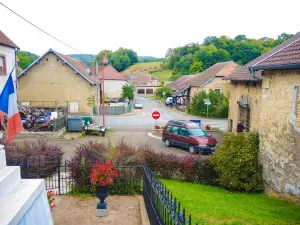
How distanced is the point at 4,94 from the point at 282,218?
27.9 feet

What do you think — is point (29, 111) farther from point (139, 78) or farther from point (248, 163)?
point (139, 78)

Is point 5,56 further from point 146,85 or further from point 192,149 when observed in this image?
point 146,85

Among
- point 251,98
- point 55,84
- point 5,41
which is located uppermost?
point 5,41

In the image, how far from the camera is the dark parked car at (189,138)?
17.7 meters

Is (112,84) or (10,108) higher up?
(112,84)

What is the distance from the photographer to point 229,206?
9.38 metres

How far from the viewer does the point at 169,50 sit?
178500 mm

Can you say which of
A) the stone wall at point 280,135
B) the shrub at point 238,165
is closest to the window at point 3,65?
the shrub at point 238,165

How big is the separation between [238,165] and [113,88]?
1941 inches

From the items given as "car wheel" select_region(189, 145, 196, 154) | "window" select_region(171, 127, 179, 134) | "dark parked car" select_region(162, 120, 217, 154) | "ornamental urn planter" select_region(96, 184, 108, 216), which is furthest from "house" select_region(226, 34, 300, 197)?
"window" select_region(171, 127, 179, 134)

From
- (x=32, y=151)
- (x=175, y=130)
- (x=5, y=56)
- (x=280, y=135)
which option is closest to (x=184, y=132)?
(x=175, y=130)

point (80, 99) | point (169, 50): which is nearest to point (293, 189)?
point (80, 99)

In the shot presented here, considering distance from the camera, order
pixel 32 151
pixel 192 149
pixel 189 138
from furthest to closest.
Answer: pixel 189 138
pixel 192 149
pixel 32 151

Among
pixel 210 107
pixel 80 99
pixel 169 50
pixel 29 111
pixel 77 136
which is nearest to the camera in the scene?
pixel 77 136
